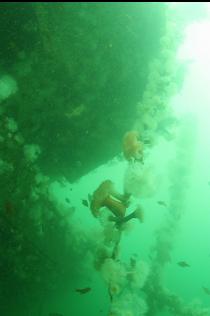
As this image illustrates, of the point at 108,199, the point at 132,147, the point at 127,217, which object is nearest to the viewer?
the point at 108,199

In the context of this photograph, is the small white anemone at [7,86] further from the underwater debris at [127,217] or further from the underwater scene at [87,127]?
the underwater debris at [127,217]

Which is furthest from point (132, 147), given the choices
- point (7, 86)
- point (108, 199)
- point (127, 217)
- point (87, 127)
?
point (87, 127)

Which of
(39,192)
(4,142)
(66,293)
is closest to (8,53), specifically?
(4,142)

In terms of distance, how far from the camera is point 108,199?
5559 millimetres

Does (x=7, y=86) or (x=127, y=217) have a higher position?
(x=7, y=86)

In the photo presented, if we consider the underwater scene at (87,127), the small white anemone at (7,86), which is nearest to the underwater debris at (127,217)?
the underwater scene at (87,127)

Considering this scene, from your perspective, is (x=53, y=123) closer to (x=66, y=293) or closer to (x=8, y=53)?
(x=8, y=53)

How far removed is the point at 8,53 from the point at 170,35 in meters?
4.39

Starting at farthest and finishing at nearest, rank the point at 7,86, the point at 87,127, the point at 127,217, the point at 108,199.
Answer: the point at 87,127 → the point at 7,86 → the point at 127,217 → the point at 108,199

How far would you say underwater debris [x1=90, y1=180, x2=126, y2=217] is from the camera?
551 cm

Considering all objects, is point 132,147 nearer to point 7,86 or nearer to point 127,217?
point 127,217

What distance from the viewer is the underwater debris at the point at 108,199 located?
5508 millimetres

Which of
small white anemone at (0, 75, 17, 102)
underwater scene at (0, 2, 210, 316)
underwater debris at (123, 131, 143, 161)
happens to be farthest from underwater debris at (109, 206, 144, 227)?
small white anemone at (0, 75, 17, 102)

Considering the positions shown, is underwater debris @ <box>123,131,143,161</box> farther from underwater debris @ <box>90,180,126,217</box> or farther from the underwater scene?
underwater debris @ <box>90,180,126,217</box>
